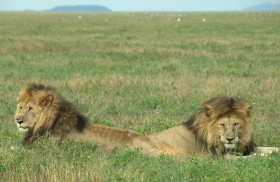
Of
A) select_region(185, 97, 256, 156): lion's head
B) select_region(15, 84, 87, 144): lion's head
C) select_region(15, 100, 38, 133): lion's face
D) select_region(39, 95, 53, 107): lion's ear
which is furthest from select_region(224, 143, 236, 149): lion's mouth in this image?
select_region(15, 100, 38, 133): lion's face

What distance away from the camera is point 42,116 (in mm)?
6207

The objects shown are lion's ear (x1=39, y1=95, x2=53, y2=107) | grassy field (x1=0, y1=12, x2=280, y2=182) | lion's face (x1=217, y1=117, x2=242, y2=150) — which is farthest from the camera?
lion's ear (x1=39, y1=95, x2=53, y2=107)

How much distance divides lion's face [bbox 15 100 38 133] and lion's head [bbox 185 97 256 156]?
1905mm

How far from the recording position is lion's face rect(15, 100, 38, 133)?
6148mm

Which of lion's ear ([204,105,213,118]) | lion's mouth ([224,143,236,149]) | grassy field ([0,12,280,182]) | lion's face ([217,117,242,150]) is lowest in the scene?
grassy field ([0,12,280,182])

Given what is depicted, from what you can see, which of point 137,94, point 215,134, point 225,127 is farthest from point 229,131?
point 137,94

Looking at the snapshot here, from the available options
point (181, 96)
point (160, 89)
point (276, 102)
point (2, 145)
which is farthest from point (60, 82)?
point (2, 145)

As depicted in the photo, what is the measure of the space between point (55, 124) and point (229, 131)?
78.4 inches

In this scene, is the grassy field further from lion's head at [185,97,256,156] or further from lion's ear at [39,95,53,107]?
lion's ear at [39,95,53,107]

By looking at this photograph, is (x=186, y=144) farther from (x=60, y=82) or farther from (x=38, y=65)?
(x=38, y=65)

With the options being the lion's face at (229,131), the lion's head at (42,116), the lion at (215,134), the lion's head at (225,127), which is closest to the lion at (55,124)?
the lion's head at (42,116)

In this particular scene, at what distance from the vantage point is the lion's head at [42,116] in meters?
6.17

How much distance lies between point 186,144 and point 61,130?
1.45m

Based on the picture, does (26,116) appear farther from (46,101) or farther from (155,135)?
(155,135)
